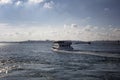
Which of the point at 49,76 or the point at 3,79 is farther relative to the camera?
the point at 49,76

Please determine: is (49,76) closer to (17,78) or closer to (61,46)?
(17,78)

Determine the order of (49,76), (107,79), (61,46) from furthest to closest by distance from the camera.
Answer: (61,46)
(49,76)
(107,79)

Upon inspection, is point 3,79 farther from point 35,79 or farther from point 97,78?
point 97,78

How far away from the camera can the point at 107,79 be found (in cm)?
4984

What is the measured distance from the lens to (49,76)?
53.8 metres

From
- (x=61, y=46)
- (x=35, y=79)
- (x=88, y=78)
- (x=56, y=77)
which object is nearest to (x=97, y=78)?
(x=88, y=78)

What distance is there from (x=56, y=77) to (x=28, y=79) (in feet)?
20.6

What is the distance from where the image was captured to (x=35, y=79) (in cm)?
5028


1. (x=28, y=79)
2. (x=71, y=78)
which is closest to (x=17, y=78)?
(x=28, y=79)

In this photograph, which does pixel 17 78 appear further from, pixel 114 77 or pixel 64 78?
pixel 114 77

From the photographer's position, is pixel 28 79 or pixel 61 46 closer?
pixel 28 79

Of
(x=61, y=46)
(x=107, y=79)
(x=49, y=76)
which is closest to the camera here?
(x=107, y=79)

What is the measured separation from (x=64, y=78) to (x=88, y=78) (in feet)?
16.9

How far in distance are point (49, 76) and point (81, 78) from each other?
7529 mm
